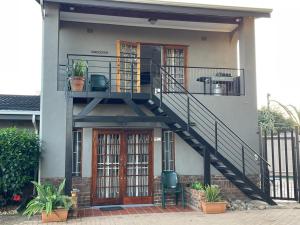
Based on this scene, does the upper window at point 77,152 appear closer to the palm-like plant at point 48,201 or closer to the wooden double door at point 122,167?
the wooden double door at point 122,167

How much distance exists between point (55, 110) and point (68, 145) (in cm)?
124

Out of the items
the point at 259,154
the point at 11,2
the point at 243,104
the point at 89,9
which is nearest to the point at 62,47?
the point at 89,9

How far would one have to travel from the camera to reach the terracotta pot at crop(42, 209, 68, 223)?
7.91 meters

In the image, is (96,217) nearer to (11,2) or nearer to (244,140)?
(244,140)

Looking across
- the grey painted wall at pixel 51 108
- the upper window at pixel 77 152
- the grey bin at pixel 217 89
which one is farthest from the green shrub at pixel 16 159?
the grey bin at pixel 217 89

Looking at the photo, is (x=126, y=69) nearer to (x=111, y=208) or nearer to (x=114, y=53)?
(x=114, y=53)

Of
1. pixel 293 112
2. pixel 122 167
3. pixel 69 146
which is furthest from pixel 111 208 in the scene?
pixel 293 112

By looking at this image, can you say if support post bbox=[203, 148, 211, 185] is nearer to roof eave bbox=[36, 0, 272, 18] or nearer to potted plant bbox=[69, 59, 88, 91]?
potted plant bbox=[69, 59, 88, 91]

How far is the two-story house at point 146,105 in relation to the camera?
30.8 feet

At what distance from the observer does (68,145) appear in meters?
8.68

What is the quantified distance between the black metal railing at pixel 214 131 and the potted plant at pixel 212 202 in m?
1.62

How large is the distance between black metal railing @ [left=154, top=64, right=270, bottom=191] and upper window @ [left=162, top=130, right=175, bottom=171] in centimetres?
78

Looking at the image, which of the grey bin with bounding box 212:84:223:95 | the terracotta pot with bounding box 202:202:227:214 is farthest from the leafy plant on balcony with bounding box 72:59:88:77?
the terracotta pot with bounding box 202:202:227:214

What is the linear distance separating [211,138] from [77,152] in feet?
13.1
